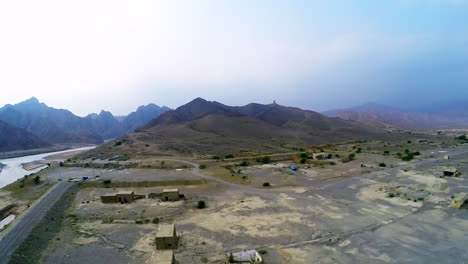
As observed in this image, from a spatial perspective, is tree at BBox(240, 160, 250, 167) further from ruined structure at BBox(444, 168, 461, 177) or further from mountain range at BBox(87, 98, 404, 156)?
ruined structure at BBox(444, 168, 461, 177)

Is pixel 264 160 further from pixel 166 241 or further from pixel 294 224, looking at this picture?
pixel 166 241

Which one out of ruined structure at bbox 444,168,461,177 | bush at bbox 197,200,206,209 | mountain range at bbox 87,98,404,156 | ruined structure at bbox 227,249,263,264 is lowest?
ruined structure at bbox 227,249,263,264

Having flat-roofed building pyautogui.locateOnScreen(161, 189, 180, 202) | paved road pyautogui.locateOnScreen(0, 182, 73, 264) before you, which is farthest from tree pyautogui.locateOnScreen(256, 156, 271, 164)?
paved road pyautogui.locateOnScreen(0, 182, 73, 264)

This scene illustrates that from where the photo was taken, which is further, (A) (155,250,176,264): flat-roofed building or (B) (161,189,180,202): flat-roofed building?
(B) (161,189,180,202): flat-roofed building

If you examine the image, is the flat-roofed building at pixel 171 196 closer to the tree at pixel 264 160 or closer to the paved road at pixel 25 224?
the paved road at pixel 25 224

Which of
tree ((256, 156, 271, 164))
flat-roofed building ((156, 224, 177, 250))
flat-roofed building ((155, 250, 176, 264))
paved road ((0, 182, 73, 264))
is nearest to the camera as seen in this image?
flat-roofed building ((155, 250, 176, 264))

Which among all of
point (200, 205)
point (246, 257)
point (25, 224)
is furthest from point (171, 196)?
point (246, 257)

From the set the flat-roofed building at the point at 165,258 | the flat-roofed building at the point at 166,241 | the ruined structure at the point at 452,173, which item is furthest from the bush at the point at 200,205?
the ruined structure at the point at 452,173
